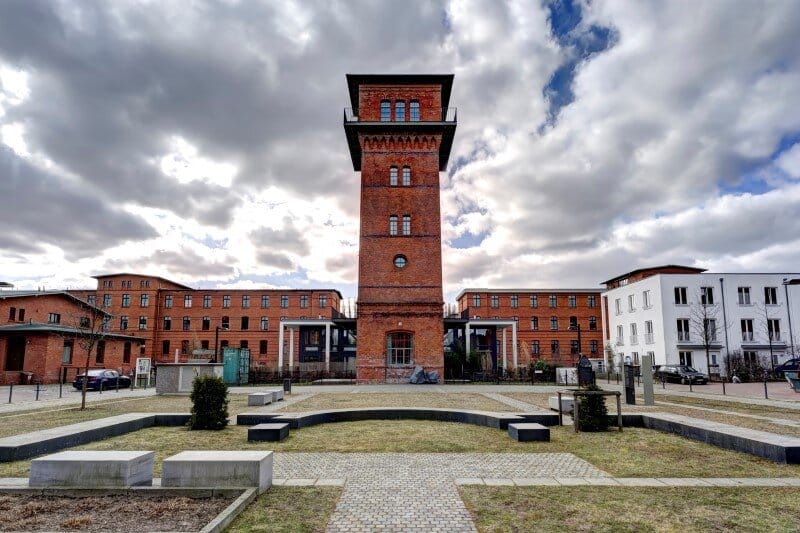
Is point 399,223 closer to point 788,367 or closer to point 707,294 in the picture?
point 707,294

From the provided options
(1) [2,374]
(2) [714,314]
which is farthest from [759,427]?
(1) [2,374]

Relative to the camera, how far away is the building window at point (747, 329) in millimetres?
43750

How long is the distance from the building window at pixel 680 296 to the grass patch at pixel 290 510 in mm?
44631

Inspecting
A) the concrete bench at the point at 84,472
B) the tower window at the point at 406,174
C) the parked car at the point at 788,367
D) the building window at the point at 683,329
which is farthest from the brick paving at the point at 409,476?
the building window at the point at 683,329

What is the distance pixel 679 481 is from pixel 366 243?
27.6 meters

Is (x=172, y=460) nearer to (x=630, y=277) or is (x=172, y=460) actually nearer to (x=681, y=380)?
(x=681, y=380)

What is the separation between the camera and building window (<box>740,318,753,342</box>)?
144 feet

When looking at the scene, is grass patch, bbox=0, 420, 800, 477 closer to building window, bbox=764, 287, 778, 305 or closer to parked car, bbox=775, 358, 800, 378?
parked car, bbox=775, 358, 800, 378

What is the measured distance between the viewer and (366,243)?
3372 cm

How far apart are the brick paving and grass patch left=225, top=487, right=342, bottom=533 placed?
0.51 feet

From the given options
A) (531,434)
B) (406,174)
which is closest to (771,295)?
(406,174)

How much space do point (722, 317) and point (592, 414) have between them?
39.4 metres

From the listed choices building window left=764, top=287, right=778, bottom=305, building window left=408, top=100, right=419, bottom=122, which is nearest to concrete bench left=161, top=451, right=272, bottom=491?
building window left=408, top=100, right=419, bottom=122

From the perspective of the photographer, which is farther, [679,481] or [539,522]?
[679,481]
